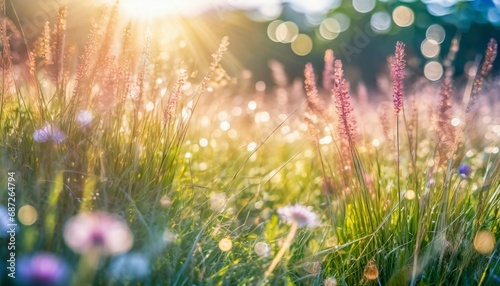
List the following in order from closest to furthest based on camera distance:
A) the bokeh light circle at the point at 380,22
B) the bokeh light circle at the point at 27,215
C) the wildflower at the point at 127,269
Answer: the wildflower at the point at 127,269 → the bokeh light circle at the point at 27,215 → the bokeh light circle at the point at 380,22

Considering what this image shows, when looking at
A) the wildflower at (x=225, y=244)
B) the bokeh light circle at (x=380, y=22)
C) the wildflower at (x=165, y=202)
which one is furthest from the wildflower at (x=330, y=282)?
the bokeh light circle at (x=380, y=22)

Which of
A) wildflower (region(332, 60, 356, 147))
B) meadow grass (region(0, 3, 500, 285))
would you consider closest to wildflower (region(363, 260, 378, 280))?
meadow grass (region(0, 3, 500, 285))

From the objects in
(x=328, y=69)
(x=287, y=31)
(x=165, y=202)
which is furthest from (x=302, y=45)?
(x=165, y=202)

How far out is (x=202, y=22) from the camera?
11.7m

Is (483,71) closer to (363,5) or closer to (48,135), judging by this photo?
(48,135)

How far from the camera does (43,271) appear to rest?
1490 mm

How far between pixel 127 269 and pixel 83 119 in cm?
77

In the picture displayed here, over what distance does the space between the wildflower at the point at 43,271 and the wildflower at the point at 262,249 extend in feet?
2.13

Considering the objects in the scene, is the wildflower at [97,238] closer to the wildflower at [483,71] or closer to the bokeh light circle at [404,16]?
the wildflower at [483,71]

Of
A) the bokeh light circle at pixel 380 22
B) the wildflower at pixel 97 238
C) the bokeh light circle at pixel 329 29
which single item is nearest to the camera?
the wildflower at pixel 97 238

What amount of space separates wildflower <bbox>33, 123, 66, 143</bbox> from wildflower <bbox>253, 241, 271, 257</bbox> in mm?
735

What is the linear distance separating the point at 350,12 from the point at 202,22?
364 centimetres

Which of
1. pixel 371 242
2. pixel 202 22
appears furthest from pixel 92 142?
pixel 202 22

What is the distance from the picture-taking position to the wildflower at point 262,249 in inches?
77.6
